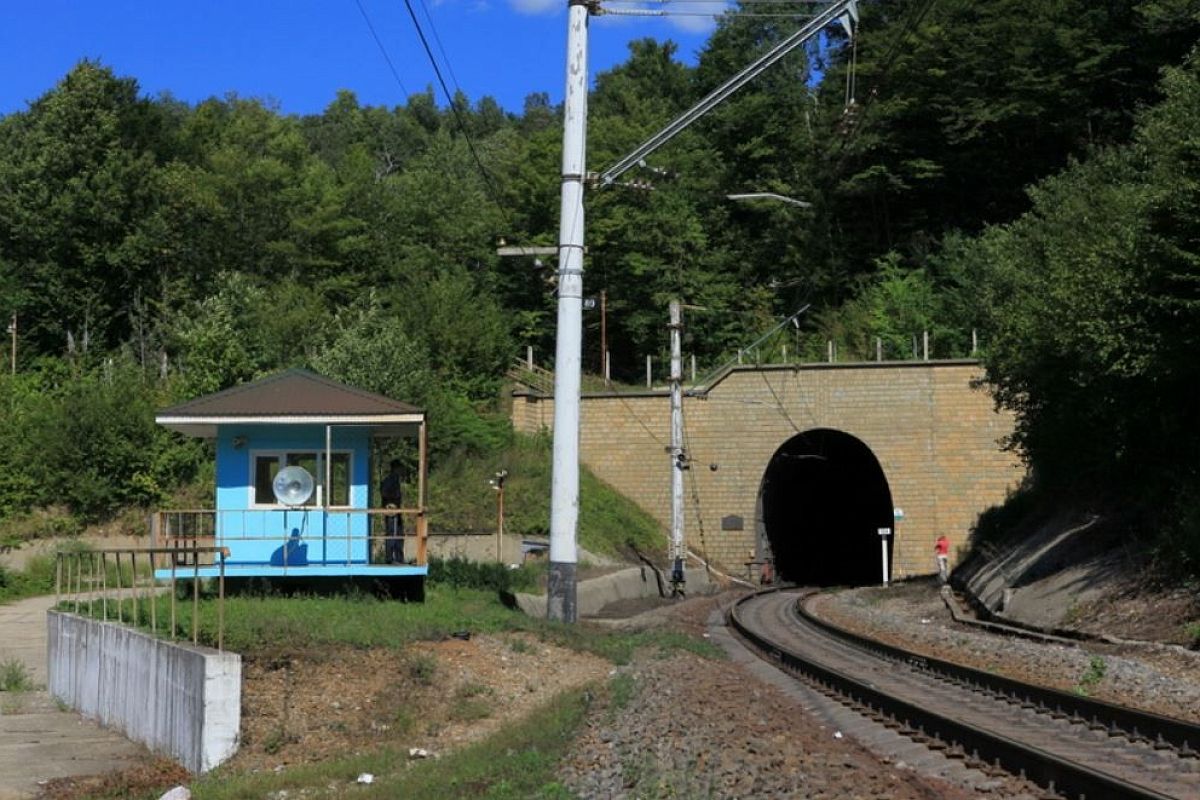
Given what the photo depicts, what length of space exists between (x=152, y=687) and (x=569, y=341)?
8.56 metres

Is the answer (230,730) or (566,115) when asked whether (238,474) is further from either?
(230,730)

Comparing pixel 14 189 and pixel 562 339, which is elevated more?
pixel 14 189

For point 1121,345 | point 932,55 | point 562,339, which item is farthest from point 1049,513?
point 932,55

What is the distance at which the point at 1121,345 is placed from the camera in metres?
24.6

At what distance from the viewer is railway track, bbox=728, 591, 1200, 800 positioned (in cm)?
964

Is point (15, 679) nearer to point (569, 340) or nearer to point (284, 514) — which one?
point (284, 514)

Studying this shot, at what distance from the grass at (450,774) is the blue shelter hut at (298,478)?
905 cm

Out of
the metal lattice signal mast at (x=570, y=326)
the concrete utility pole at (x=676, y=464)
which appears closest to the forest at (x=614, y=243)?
the concrete utility pole at (x=676, y=464)

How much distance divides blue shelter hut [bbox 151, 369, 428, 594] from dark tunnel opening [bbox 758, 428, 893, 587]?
3453cm

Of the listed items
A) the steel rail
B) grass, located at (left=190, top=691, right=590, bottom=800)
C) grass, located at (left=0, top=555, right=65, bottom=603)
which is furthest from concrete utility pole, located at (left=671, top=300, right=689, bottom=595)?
grass, located at (left=190, top=691, right=590, bottom=800)

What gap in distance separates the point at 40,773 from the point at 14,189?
177 feet

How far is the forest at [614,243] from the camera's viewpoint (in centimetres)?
4228

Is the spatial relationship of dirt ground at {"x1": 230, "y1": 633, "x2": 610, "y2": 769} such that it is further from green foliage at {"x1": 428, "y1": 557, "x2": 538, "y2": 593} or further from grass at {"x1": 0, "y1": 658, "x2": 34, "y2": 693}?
green foliage at {"x1": 428, "y1": 557, "x2": 538, "y2": 593}

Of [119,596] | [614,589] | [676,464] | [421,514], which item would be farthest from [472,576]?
[676,464]
